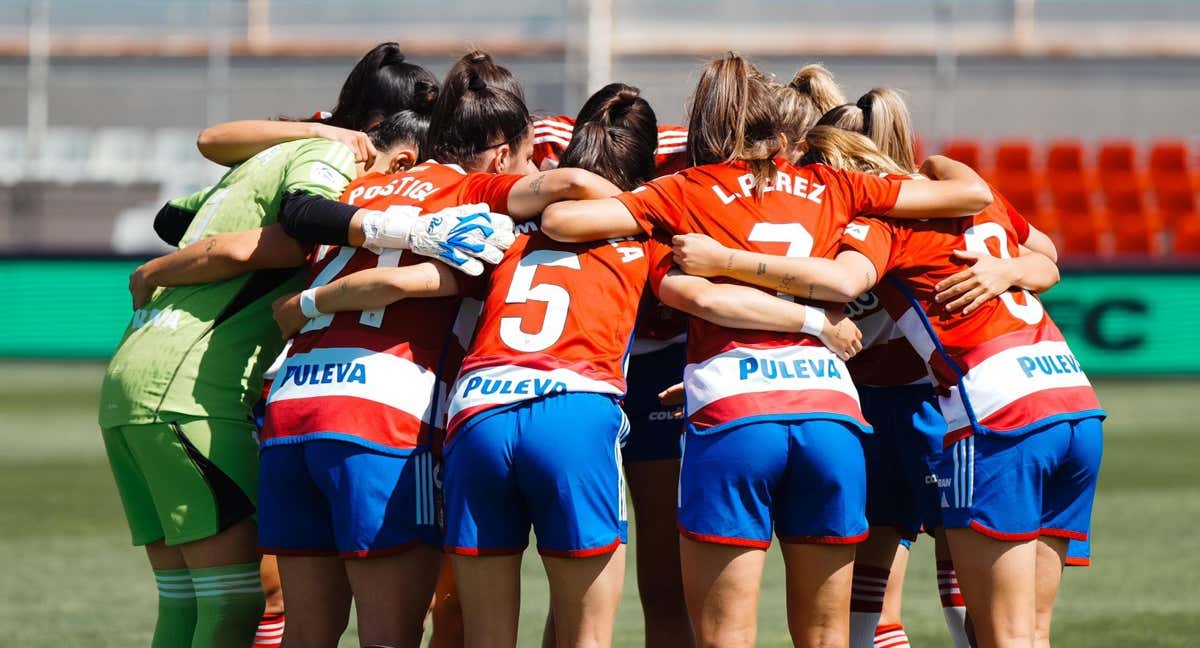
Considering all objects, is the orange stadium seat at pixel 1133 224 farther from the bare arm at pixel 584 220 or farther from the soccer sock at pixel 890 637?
the bare arm at pixel 584 220

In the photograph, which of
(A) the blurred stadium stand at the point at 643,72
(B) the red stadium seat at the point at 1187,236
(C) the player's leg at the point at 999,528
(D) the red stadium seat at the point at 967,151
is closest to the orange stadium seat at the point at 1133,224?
(A) the blurred stadium stand at the point at 643,72

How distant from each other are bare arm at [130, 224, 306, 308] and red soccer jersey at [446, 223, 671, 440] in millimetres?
692

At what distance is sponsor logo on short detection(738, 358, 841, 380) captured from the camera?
3.89m

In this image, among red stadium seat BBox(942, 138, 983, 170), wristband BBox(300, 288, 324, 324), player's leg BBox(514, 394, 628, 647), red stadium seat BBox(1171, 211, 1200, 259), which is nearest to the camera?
player's leg BBox(514, 394, 628, 647)

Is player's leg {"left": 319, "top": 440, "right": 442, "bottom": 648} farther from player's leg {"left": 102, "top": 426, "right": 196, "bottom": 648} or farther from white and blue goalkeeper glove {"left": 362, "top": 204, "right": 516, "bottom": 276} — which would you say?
player's leg {"left": 102, "top": 426, "right": 196, "bottom": 648}

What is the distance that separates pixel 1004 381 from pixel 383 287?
5.88 feet

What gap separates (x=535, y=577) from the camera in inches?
282

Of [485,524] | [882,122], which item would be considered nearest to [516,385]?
[485,524]

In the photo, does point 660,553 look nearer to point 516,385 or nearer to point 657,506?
point 657,506

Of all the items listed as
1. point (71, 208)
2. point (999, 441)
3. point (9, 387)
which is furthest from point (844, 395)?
point (71, 208)

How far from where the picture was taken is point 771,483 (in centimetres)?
385

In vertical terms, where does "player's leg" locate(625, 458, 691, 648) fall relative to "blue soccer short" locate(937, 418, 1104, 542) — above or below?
below

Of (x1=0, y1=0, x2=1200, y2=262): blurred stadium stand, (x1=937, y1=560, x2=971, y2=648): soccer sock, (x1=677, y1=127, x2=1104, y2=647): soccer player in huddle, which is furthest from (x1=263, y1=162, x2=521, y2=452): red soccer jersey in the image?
(x1=0, y1=0, x2=1200, y2=262): blurred stadium stand

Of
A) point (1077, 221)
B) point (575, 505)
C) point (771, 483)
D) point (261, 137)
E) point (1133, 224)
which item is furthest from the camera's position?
point (1077, 221)
